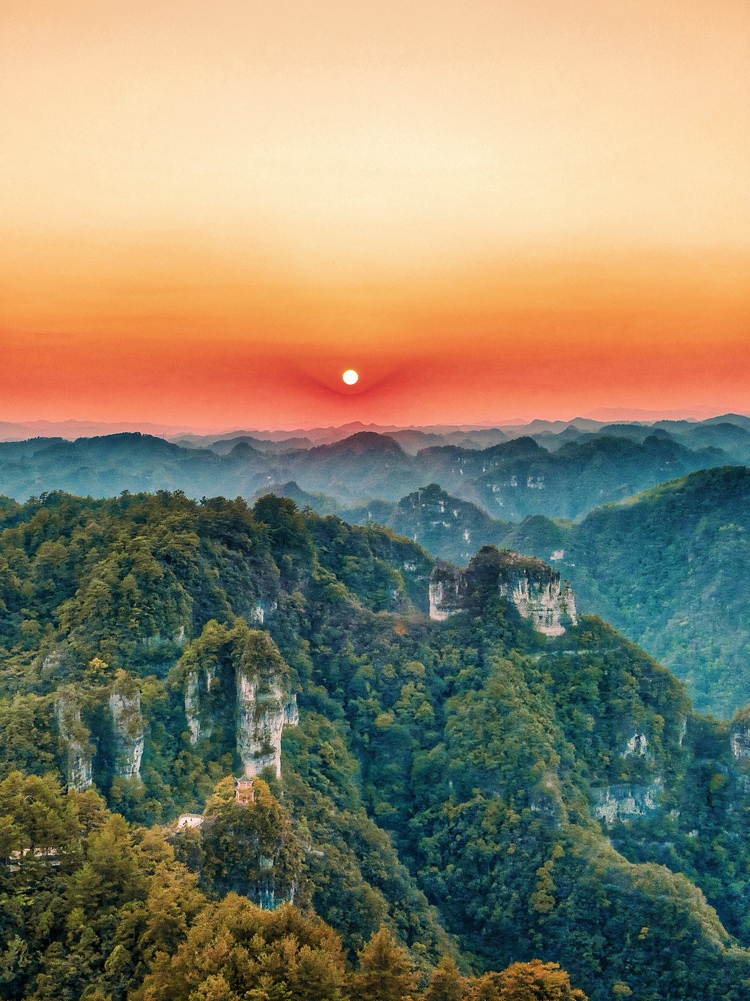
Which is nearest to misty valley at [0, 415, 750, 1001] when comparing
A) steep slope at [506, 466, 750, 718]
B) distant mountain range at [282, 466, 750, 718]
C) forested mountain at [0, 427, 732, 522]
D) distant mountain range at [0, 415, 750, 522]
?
distant mountain range at [282, 466, 750, 718]

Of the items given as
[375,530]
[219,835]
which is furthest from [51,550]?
[375,530]

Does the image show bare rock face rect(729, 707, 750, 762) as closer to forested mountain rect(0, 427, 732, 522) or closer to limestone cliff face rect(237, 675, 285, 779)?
limestone cliff face rect(237, 675, 285, 779)

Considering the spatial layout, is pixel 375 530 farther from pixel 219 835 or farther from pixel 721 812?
pixel 219 835

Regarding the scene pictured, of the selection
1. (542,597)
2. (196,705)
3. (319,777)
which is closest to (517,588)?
(542,597)

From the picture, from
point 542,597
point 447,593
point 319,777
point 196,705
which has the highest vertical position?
point 447,593

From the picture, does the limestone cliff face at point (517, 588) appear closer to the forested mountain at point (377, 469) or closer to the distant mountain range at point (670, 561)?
the distant mountain range at point (670, 561)

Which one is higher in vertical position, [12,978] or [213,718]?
[213,718]

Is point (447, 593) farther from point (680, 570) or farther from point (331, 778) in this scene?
point (680, 570)
